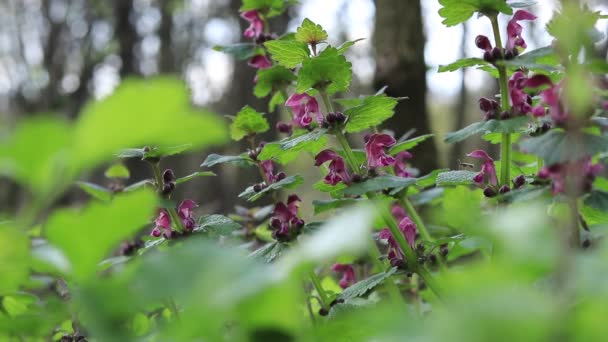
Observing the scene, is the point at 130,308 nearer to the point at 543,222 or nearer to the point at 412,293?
the point at 543,222

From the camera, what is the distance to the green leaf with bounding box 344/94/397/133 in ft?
3.54

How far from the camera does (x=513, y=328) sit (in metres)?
0.28

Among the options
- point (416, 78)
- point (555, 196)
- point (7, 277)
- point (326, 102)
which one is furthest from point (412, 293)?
point (7, 277)

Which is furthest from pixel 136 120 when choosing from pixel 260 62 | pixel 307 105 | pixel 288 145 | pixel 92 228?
pixel 260 62

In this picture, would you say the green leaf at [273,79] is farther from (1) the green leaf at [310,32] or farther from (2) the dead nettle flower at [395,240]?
(2) the dead nettle flower at [395,240]

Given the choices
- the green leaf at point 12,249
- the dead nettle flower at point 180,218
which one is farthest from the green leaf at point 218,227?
the green leaf at point 12,249

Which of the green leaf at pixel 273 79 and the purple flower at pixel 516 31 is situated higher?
the purple flower at pixel 516 31

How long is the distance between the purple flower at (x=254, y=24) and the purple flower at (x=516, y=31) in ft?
2.15

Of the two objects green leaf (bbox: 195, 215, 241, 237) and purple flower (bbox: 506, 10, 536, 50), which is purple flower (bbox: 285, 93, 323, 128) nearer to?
green leaf (bbox: 195, 215, 241, 237)

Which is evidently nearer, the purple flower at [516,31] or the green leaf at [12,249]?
the green leaf at [12,249]

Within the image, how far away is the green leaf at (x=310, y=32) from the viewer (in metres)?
1.13

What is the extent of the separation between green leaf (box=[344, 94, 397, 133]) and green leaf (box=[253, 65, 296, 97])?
30 centimetres

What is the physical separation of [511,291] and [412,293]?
1.51 meters

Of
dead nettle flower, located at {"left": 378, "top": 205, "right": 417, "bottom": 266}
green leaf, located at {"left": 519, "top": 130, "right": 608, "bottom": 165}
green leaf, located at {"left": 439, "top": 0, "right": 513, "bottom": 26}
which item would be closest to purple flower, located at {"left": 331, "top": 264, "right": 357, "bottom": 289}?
dead nettle flower, located at {"left": 378, "top": 205, "right": 417, "bottom": 266}
